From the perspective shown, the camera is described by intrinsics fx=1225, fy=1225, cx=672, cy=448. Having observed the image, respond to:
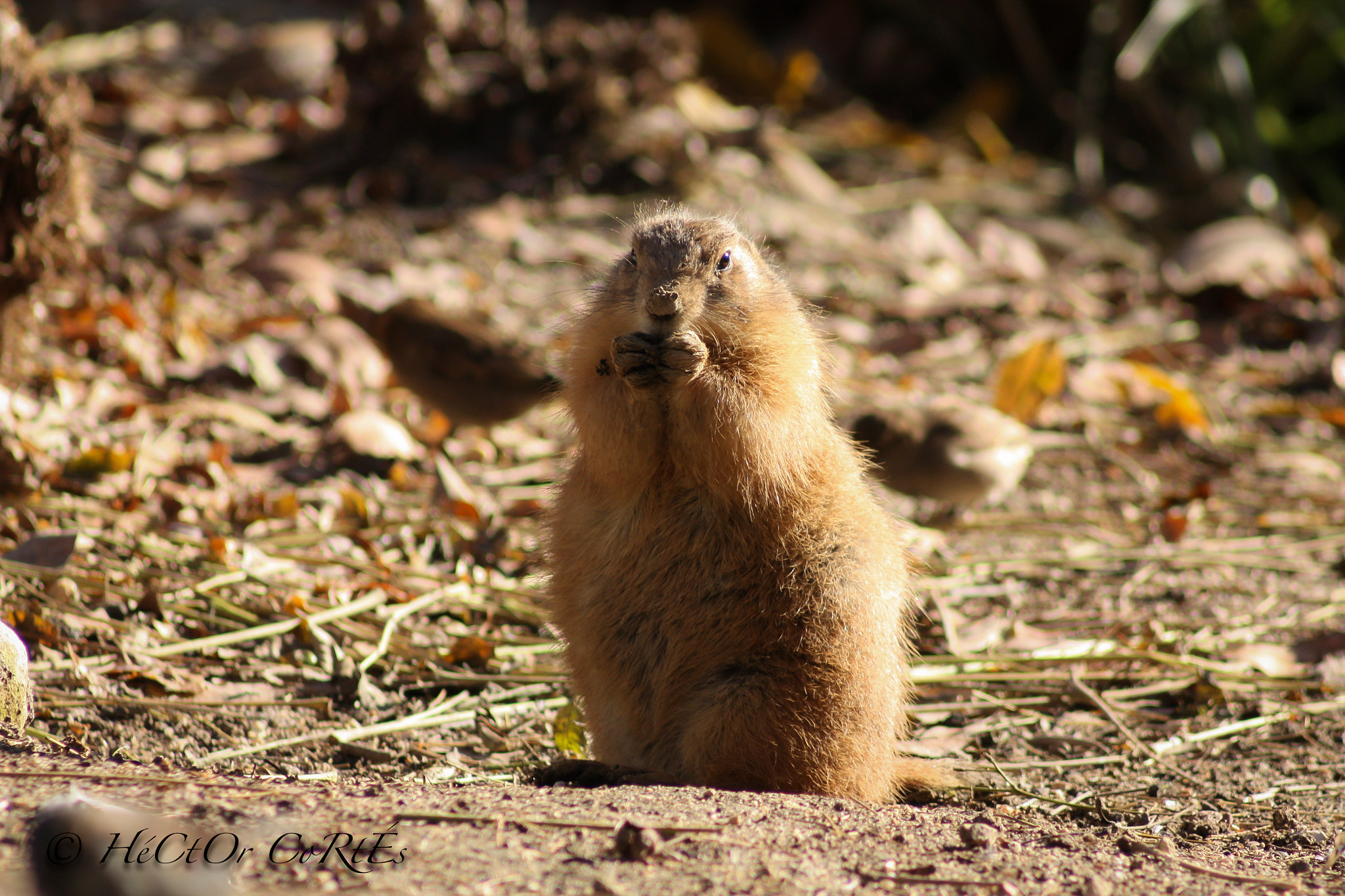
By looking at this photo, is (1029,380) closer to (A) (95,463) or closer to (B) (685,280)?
(B) (685,280)

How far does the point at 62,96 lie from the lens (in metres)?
4.79

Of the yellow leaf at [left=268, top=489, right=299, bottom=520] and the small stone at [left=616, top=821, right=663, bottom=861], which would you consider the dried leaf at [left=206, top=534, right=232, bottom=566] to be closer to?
the yellow leaf at [left=268, top=489, right=299, bottom=520]

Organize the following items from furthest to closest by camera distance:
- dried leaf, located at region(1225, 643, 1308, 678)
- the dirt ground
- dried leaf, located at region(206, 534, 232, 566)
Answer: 1. dried leaf, located at region(1225, 643, 1308, 678)
2. dried leaf, located at region(206, 534, 232, 566)
3. the dirt ground

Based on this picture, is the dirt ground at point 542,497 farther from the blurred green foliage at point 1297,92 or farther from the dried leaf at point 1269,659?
the blurred green foliage at point 1297,92

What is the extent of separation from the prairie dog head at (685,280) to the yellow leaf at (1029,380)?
3.22m

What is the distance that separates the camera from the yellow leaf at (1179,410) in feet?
22.5

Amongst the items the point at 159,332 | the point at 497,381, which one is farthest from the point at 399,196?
the point at 497,381

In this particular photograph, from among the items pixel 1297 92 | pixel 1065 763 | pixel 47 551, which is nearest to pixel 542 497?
pixel 47 551

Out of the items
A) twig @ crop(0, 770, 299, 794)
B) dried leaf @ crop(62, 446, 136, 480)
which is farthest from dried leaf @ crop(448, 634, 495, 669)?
dried leaf @ crop(62, 446, 136, 480)

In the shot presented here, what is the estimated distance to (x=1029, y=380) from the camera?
6.64 metres

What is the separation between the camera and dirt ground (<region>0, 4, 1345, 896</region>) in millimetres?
2725

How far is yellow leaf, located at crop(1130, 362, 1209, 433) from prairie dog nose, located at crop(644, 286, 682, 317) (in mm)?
4370

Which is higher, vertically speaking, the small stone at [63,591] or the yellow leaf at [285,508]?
the yellow leaf at [285,508]

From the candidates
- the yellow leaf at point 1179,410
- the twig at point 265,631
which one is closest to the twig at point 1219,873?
the twig at point 265,631
